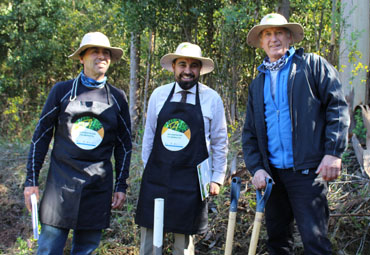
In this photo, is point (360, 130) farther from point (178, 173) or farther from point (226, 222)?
point (178, 173)

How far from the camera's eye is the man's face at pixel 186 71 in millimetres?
3387

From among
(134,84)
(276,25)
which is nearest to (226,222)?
(276,25)

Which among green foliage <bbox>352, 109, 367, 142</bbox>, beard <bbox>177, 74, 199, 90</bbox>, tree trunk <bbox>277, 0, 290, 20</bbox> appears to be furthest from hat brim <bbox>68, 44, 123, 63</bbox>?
green foliage <bbox>352, 109, 367, 142</bbox>

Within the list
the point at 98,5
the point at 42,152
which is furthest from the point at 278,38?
the point at 98,5

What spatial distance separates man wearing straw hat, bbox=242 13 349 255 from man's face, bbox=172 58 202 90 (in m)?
0.53

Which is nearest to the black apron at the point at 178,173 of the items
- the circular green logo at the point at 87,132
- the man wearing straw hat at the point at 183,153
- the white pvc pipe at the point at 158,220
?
the man wearing straw hat at the point at 183,153

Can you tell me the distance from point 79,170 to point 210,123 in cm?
117

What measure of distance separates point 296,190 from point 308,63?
3.12 ft

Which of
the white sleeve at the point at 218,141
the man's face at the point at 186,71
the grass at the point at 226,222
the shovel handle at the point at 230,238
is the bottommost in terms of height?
the grass at the point at 226,222

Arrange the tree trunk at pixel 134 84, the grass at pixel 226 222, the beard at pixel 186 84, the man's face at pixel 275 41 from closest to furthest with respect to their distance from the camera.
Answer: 1. the man's face at pixel 275 41
2. the beard at pixel 186 84
3. the grass at pixel 226 222
4. the tree trunk at pixel 134 84

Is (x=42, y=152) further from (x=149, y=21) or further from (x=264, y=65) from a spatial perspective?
(x=149, y=21)

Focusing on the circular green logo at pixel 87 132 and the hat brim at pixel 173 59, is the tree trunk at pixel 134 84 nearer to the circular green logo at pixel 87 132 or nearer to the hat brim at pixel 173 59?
the hat brim at pixel 173 59

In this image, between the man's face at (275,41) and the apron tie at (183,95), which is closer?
the man's face at (275,41)

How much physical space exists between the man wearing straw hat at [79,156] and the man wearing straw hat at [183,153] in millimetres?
353
